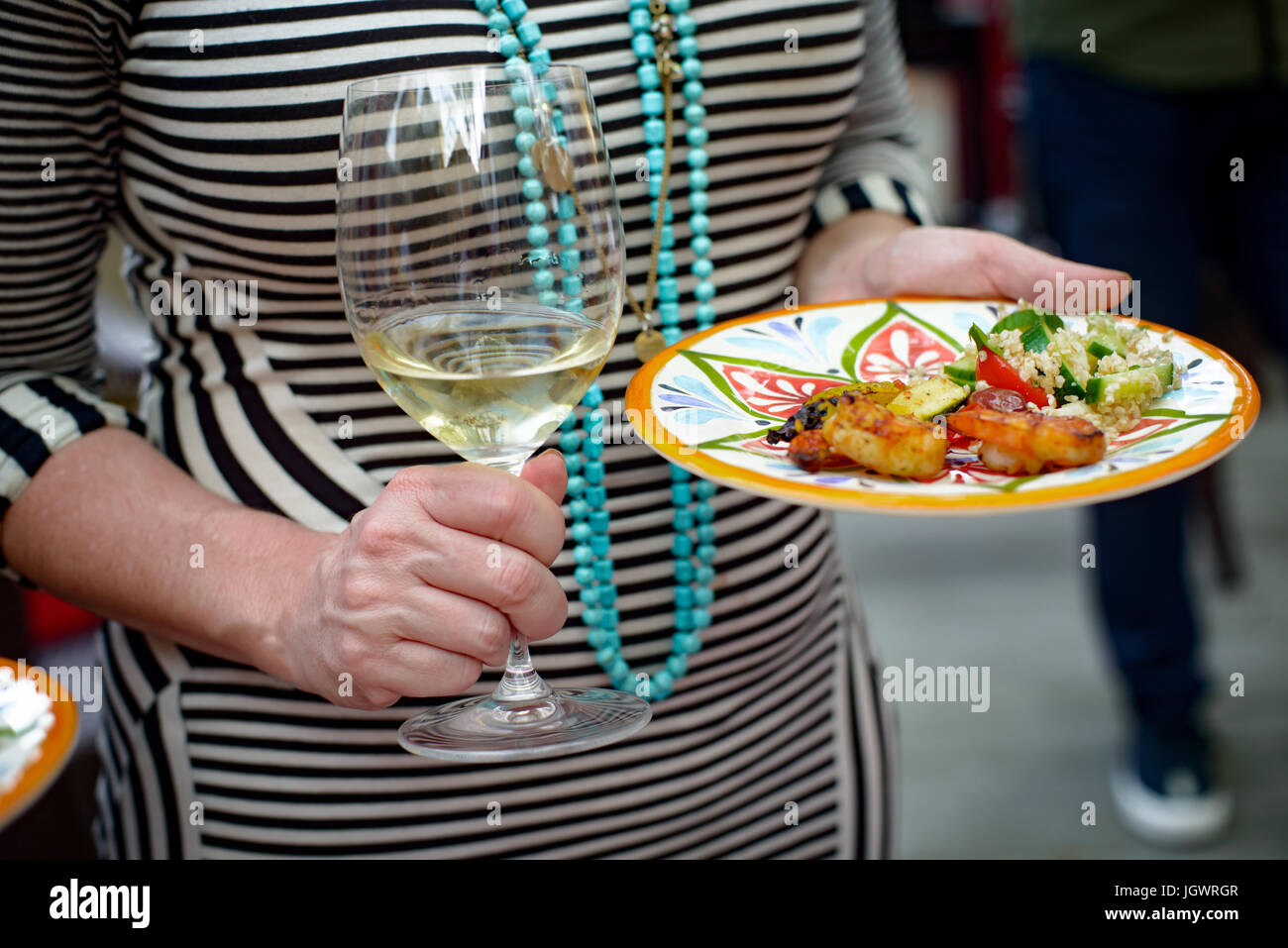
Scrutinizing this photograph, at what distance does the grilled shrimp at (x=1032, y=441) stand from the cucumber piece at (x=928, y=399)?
0.15 ft

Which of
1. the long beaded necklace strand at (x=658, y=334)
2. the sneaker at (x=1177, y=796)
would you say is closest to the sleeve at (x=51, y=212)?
the long beaded necklace strand at (x=658, y=334)

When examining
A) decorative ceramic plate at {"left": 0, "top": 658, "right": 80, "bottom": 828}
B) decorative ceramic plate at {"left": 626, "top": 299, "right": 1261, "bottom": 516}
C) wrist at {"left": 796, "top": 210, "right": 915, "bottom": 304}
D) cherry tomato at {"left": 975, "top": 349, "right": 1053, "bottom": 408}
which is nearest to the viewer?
decorative ceramic plate at {"left": 0, "top": 658, "right": 80, "bottom": 828}

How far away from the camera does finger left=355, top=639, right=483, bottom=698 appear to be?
0.67 m

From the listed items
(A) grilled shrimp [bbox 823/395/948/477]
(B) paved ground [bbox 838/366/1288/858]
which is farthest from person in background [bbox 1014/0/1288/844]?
(A) grilled shrimp [bbox 823/395/948/477]

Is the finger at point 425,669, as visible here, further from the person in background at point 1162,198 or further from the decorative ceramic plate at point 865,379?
the person in background at point 1162,198

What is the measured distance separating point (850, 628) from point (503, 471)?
1.73ft

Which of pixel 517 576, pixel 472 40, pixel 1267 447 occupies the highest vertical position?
pixel 472 40

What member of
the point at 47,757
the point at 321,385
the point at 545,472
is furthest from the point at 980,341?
the point at 47,757

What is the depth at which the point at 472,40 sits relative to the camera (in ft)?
2.63

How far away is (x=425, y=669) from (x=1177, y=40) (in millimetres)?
1687

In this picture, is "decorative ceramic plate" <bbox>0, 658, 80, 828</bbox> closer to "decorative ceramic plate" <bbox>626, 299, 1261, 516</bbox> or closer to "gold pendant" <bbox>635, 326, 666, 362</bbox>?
"decorative ceramic plate" <bbox>626, 299, 1261, 516</bbox>

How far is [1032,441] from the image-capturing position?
67cm
